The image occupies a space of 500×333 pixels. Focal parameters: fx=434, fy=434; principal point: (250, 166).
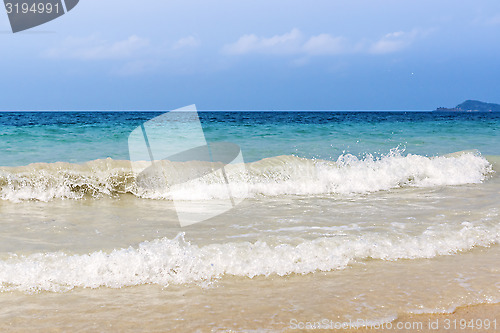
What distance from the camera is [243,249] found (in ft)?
10.7

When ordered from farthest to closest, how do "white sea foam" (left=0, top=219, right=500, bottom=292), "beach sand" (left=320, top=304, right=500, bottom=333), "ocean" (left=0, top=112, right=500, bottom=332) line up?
"white sea foam" (left=0, top=219, right=500, bottom=292), "ocean" (left=0, top=112, right=500, bottom=332), "beach sand" (left=320, top=304, right=500, bottom=333)

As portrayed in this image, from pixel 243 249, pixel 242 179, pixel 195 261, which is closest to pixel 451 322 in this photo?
pixel 243 249

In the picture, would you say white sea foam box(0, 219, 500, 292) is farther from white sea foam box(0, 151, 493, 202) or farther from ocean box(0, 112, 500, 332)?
white sea foam box(0, 151, 493, 202)

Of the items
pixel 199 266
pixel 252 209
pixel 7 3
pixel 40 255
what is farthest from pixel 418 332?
pixel 7 3

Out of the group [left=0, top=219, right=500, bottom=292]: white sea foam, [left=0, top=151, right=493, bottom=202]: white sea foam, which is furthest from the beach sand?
[left=0, top=151, right=493, bottom=202]: white sea foam

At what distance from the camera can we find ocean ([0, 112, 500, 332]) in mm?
2389

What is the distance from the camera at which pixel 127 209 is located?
5027 mm

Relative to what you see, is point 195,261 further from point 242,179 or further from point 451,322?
point 242,179

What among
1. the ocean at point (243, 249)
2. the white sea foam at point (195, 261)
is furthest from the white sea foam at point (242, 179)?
the white sea foam at point (195, 261)

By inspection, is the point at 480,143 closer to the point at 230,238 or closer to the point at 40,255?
the point at 230,238

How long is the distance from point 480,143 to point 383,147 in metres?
3.84

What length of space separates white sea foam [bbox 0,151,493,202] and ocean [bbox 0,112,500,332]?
0.03m

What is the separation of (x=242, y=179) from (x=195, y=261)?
3.56m

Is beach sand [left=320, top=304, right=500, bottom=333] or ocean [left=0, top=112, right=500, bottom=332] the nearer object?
beach sand [left=320, top=304, right=500, bottom=333]
